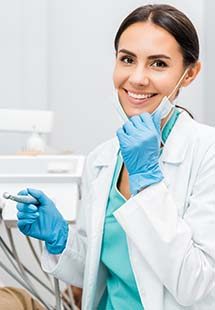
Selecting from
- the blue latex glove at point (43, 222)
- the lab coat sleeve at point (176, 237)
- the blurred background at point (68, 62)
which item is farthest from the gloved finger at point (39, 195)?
the blurred background at point (68, 62)

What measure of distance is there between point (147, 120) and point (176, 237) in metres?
0.25

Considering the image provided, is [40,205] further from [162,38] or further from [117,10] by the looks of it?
[117,10]

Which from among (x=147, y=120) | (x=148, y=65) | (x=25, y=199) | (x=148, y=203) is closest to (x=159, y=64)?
(x=148, y=65)

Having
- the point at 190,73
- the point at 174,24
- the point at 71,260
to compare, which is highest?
the point at 174,24

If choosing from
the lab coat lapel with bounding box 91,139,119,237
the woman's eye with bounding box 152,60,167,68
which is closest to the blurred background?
the lab coat lapel with bounding box 91,139,119,237

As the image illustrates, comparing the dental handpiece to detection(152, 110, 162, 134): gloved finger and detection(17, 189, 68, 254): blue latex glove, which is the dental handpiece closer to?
detection(17, 189, 68, 254): blue latex glove

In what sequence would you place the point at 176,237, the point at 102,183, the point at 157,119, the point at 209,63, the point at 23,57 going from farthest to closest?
the point at 209,63, the point at 23,57, the point at 102,183, the point at 157,119, the point at 176,237

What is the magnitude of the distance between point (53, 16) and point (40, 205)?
936mm

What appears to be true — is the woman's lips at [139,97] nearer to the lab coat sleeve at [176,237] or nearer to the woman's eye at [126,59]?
the woman's eye at [126,59]

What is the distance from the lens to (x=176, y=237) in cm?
89

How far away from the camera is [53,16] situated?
1.79 m

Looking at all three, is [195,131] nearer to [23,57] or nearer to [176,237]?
[176,237]

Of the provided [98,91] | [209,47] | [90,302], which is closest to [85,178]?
[90,302]

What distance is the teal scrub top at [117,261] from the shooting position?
41.1 inches
